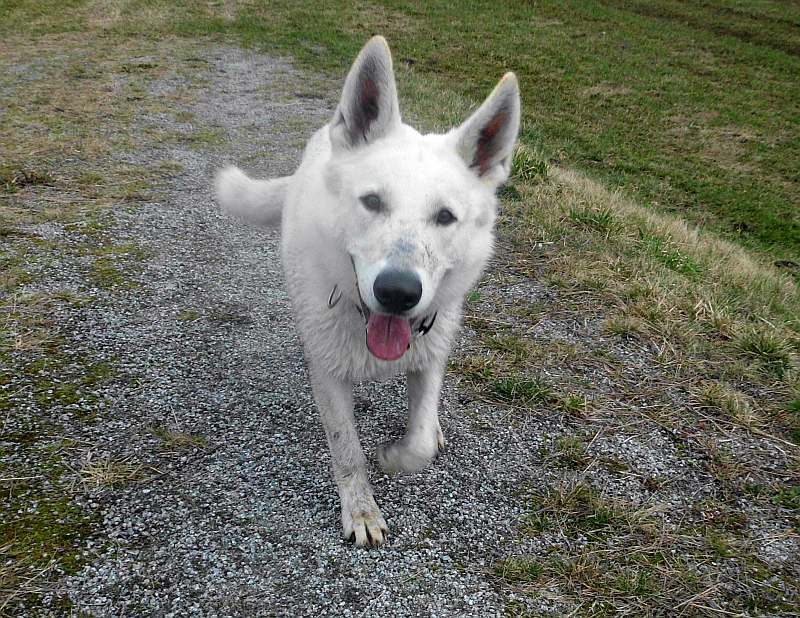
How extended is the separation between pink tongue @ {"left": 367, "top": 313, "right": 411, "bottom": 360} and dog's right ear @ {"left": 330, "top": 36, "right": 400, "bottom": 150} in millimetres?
804

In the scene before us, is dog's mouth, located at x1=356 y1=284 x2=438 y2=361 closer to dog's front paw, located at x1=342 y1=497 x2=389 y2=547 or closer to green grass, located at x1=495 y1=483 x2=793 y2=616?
dog's front paw, located at x1=342 y1=497 x2=389 y2=547

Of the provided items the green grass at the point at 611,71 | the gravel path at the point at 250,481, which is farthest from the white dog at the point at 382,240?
the green grass at the point at 611,71

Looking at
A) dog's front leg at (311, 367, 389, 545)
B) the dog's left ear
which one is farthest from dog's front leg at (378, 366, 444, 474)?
the dog's left ear

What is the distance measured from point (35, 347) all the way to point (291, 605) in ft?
7.04

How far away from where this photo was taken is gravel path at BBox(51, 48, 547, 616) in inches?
92.1

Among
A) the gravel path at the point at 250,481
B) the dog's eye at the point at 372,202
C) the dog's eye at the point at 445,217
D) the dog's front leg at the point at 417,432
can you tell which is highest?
the dog's eye at the point at 372,202

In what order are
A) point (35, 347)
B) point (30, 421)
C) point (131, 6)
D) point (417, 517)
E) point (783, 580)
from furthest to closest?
point (131, 6) < point (35, 347) < point (30, 421) < point (417, 517) < point (783, 580)

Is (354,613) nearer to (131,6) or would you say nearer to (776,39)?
(131,6)

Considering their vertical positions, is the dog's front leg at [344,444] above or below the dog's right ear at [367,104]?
below

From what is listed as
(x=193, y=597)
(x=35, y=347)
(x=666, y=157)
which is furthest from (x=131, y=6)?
(x=193, y=597)

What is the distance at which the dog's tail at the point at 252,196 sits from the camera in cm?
390

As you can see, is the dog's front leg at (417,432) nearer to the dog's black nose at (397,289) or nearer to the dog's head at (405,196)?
the dog's head at (405,196)

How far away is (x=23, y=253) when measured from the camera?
4.38 meters

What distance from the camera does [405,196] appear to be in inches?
92.9
